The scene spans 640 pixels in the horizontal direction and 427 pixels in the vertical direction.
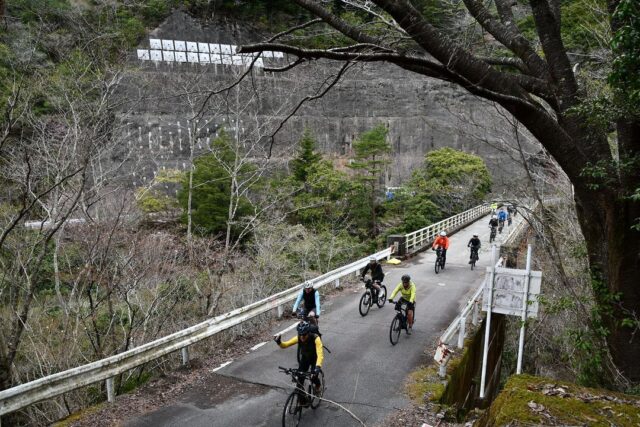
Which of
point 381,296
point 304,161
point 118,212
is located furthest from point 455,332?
point 304,161

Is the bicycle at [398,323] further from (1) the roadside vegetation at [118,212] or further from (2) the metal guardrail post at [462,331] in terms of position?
(1) the roadside vegetation at [118,212]

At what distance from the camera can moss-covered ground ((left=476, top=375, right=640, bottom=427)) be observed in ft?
9.62

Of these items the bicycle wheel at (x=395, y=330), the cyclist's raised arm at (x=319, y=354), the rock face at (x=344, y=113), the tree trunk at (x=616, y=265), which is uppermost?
the rock face at (x=344, y=113)

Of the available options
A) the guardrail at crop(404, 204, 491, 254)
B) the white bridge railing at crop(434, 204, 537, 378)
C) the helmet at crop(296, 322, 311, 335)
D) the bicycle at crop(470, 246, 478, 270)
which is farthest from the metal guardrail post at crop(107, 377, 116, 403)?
the guardrail at crop(404, 204, 491, 254)

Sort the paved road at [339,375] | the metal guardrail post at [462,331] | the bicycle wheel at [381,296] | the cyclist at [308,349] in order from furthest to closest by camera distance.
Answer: the bicycle wheel at [381,296], the metal guardrail post at [462,331], the paved road at [339,375], the cyclist at [308,349]

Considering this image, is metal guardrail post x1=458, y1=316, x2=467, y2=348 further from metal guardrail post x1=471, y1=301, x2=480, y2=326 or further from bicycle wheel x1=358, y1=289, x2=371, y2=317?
bicycle wheel x1=358, y1=289, x2=371, y2=317

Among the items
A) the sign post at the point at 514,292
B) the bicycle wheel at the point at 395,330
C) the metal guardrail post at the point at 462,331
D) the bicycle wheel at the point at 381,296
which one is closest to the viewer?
the sign post at the point at 514,292

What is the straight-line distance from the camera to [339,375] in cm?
893

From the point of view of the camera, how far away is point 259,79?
1732 inches

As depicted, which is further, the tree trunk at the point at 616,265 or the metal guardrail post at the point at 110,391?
the metal guardrail post at the point at 110,391

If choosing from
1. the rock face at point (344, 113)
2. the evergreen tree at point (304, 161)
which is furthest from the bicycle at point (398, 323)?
the rock face at point (344, 113)

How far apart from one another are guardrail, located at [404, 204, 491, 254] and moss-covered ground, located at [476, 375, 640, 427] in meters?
19.8

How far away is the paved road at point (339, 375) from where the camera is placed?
7184 mm

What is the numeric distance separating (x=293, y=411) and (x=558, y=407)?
15.8ft
